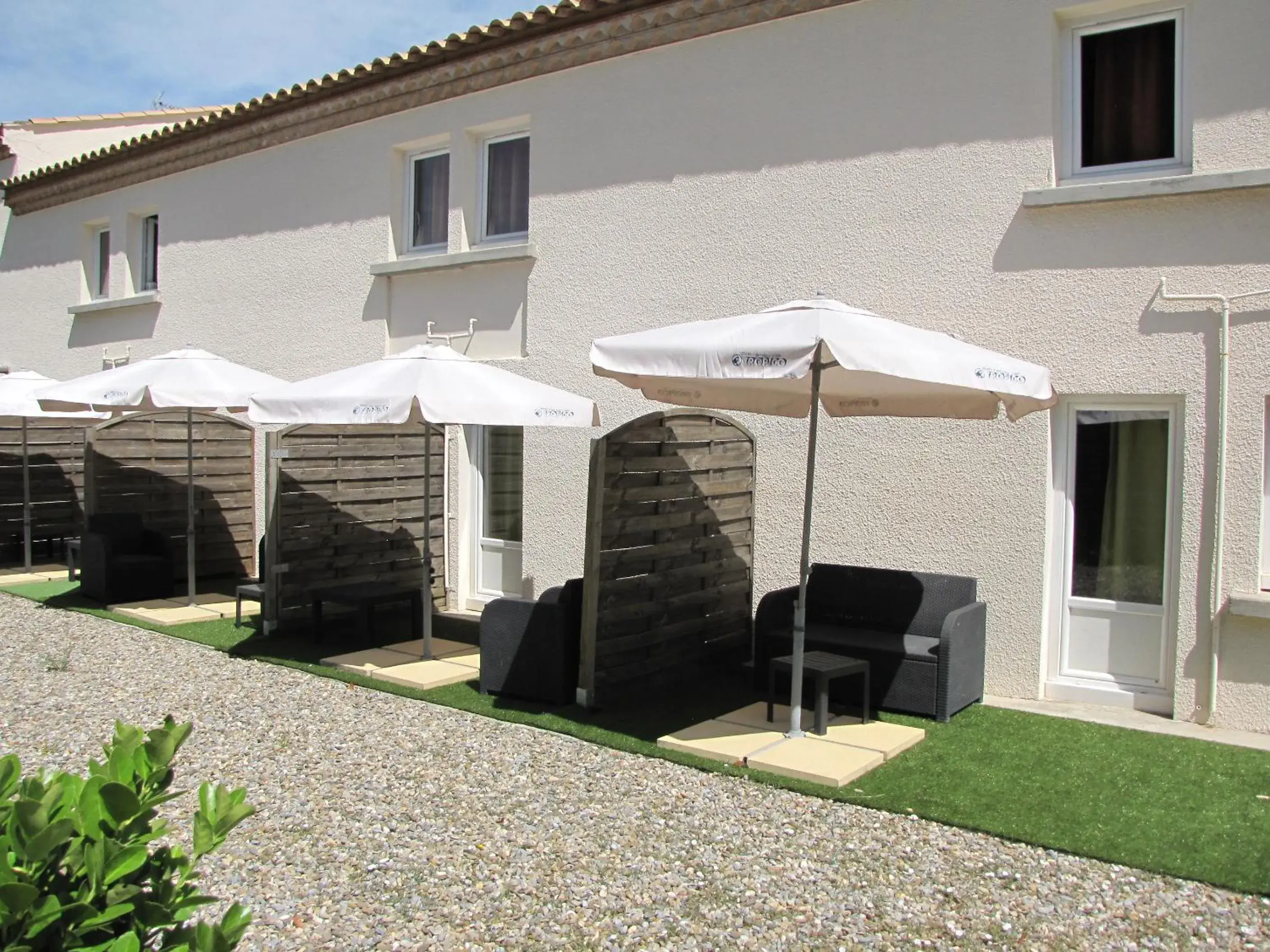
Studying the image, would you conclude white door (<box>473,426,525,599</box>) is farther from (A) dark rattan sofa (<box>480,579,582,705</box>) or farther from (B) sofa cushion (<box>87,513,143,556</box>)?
(B) sofa cushion (<box>87,513,143,556</box>)

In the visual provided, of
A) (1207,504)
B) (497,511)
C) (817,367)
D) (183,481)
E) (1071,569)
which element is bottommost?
(1071,569)

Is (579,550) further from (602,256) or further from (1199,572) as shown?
(1199,572)

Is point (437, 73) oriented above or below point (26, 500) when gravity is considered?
above

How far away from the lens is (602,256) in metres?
10.1

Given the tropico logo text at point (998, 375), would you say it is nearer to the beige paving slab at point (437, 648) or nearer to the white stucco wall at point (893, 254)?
the white stucco wall at point (893, 254)

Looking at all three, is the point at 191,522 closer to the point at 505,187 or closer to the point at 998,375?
the point at 505,187

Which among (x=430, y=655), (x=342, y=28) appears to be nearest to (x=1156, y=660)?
(x=430, y=655)

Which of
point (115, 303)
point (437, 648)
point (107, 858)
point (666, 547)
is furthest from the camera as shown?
point (115, 303)

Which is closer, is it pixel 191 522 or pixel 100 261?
pixel 191 522

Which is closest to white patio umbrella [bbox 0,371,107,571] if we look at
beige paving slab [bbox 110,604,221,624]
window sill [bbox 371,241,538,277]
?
beige paving slab [bbox 110,604,221,624]

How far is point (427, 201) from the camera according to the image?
1210 centimetres

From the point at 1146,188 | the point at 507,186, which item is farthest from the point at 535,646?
the point at 507,186

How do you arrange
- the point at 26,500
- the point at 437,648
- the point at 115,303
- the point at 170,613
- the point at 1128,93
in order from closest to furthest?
1. the point at 1128,93
2. the point at 437,648
3. the point at 170,613
4. the point at 26,500
5. the point at 115,303

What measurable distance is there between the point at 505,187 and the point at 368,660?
5053 mm
